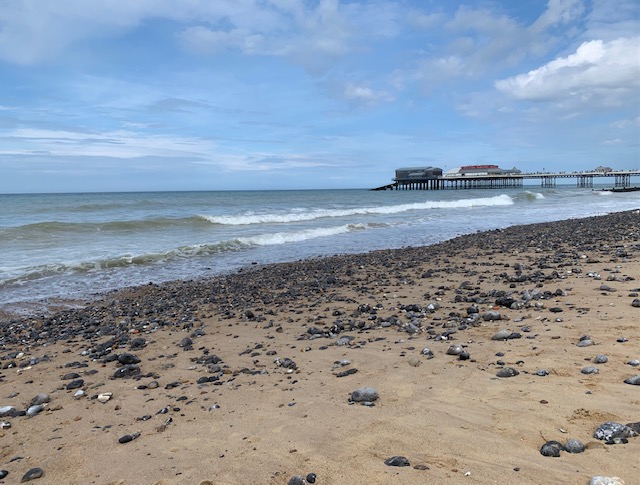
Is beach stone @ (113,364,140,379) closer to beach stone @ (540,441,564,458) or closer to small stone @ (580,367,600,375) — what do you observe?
beach stone @ (540,441,564,458)

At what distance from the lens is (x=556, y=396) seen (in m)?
3.60

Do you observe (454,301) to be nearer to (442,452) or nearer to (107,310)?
(442,452)

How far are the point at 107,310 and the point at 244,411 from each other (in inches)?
229

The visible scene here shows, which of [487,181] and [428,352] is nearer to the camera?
[428,352]

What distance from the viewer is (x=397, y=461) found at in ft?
9.51

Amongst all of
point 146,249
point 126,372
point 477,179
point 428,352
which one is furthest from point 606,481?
point 477,179

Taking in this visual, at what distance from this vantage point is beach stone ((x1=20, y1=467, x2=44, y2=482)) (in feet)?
10.7

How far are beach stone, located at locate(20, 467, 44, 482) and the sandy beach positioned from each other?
0.18 ft

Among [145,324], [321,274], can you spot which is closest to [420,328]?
[145,324]

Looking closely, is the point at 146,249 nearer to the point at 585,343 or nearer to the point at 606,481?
the point at 585,343

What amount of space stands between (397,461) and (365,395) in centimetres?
103

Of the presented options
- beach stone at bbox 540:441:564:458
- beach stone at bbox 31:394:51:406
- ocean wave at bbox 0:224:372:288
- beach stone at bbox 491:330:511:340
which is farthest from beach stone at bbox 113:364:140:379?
ocean wave at bbox 0:224:372:288

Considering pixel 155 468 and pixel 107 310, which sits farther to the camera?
pixel 107 310

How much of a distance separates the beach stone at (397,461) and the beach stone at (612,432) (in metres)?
1.21
